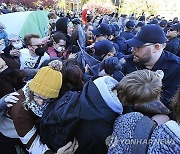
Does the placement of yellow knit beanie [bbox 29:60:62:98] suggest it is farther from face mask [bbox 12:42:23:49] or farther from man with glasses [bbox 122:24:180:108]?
face mask [bbox 12:42:23:49]

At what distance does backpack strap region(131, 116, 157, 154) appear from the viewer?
128cm

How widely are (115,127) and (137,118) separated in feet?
0.55

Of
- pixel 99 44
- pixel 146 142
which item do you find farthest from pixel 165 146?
pixel 99 44

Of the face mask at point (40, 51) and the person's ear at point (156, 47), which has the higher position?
the person's ear at point (156, 47)

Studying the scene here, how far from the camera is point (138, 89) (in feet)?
5.25

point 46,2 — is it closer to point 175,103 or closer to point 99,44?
point 99,44

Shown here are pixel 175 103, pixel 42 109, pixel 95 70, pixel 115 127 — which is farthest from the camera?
pixel 95 70

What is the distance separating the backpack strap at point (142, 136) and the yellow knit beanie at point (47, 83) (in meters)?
0.74

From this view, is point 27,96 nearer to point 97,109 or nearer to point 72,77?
point 72,77

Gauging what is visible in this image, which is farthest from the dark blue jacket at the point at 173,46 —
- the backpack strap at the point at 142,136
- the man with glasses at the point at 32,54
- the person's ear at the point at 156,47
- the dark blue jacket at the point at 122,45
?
the backpack strap at the point at 142,136

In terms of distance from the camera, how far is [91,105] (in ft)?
5.17

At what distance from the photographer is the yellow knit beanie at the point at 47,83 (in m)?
1.84

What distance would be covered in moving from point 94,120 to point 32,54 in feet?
8.08

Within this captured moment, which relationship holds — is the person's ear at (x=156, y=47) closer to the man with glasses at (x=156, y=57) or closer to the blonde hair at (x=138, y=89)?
→ the man with glasses at (x=156, y=57)
